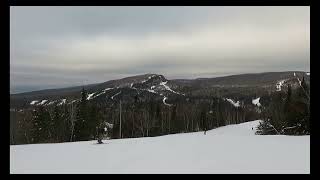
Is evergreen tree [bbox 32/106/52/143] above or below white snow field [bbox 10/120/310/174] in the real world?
below

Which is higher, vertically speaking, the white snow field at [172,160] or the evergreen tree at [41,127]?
the white snow field at [172,160]

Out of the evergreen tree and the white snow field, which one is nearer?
the white snow field

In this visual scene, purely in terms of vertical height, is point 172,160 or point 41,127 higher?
point 172,160

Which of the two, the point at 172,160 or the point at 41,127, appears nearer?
the point at 172,160

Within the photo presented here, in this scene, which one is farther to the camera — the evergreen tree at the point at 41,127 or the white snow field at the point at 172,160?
the evergreen tree at the point at 41,127
